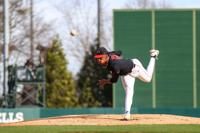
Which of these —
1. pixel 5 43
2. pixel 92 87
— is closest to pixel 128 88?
pixel 5 43

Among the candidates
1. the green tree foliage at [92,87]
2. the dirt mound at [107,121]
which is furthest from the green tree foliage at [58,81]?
the dirt mound at [107,121]

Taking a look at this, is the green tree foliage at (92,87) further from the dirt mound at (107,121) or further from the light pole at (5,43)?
the dirt mound at (107,121)

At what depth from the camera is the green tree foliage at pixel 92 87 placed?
39.3 metres

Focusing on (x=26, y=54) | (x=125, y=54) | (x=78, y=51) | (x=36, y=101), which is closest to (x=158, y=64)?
(x=125, y=54)

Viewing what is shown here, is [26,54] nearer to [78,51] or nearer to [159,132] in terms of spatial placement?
[78,51]

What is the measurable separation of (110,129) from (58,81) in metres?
27.0

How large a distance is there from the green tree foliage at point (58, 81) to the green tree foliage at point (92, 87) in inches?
23.4

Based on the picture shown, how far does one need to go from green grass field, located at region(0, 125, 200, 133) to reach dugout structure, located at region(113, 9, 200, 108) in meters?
20.3

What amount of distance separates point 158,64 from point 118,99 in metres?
2.46

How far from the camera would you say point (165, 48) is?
111 feet

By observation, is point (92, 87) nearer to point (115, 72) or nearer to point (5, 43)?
point (5, 43)

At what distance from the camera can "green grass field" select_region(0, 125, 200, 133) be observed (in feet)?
40.7

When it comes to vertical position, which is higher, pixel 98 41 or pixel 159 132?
pixel 98 41

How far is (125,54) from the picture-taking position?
33594 mm
